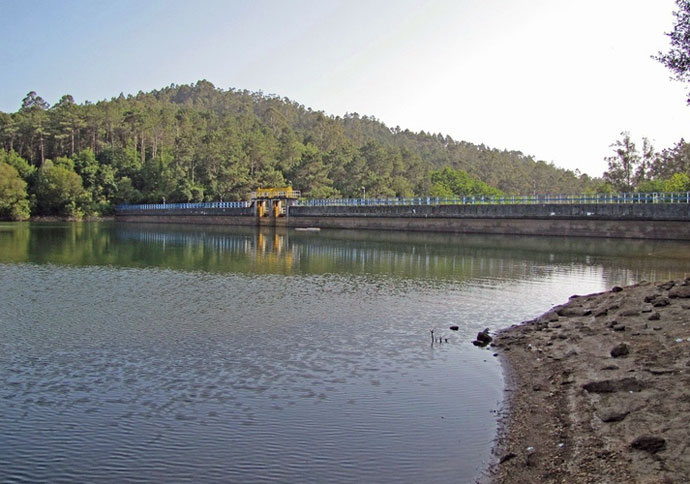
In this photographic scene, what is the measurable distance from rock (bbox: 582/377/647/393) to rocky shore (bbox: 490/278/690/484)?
0.01 m

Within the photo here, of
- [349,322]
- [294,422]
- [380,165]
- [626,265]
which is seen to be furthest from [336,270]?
[380,165]

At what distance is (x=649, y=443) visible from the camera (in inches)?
258

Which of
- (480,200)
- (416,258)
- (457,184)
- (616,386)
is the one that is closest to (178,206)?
(480,200)

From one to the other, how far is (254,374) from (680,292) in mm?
9380

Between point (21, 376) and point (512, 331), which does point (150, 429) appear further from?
point (512, 331)

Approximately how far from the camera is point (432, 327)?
15.1 meters

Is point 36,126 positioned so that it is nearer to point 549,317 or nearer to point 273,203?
point 273,203

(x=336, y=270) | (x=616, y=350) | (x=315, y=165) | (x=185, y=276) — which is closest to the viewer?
(x=616, y=350)

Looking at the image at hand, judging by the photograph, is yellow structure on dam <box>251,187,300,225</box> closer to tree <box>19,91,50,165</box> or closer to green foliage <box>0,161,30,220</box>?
green foliage <box>0,161,30,220</box>

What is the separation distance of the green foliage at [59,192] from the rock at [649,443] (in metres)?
103

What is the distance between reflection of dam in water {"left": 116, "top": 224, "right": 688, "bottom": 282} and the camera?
27.2 metres

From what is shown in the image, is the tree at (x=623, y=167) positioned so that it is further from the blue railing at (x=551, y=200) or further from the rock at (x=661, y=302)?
the rock at (x=661, y=302)

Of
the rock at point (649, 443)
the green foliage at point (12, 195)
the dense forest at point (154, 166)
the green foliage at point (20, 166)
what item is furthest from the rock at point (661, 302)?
the green foliage at point (20, 166)

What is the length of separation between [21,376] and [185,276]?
14369 mm
